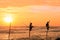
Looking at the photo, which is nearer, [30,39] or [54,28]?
[30,39]

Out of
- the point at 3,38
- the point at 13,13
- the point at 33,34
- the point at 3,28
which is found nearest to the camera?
the point at 3,38

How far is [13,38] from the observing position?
16.8 metres

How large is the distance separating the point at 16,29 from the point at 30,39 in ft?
13.3

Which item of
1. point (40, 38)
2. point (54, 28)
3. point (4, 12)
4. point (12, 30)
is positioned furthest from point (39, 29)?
point (4, 12)

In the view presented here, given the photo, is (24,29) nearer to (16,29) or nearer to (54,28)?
(16,29)

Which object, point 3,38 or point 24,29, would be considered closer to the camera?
point 3,38

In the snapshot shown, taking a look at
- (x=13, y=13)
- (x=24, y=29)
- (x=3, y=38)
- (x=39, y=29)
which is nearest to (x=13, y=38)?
(x=3, y=38)

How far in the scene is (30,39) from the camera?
56.1 ft

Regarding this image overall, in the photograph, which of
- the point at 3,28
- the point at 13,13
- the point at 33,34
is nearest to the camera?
the point at 13,13

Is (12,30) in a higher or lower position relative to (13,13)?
lower

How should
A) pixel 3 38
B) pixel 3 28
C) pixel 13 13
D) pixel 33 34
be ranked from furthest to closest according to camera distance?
1. pixel 3 28
2. pixel 33 34
3. pixel 13 13
4. pixel 3 38

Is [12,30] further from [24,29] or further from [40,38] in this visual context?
[40,38]

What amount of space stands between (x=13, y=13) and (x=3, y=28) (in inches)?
138

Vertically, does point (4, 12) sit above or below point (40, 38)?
above
